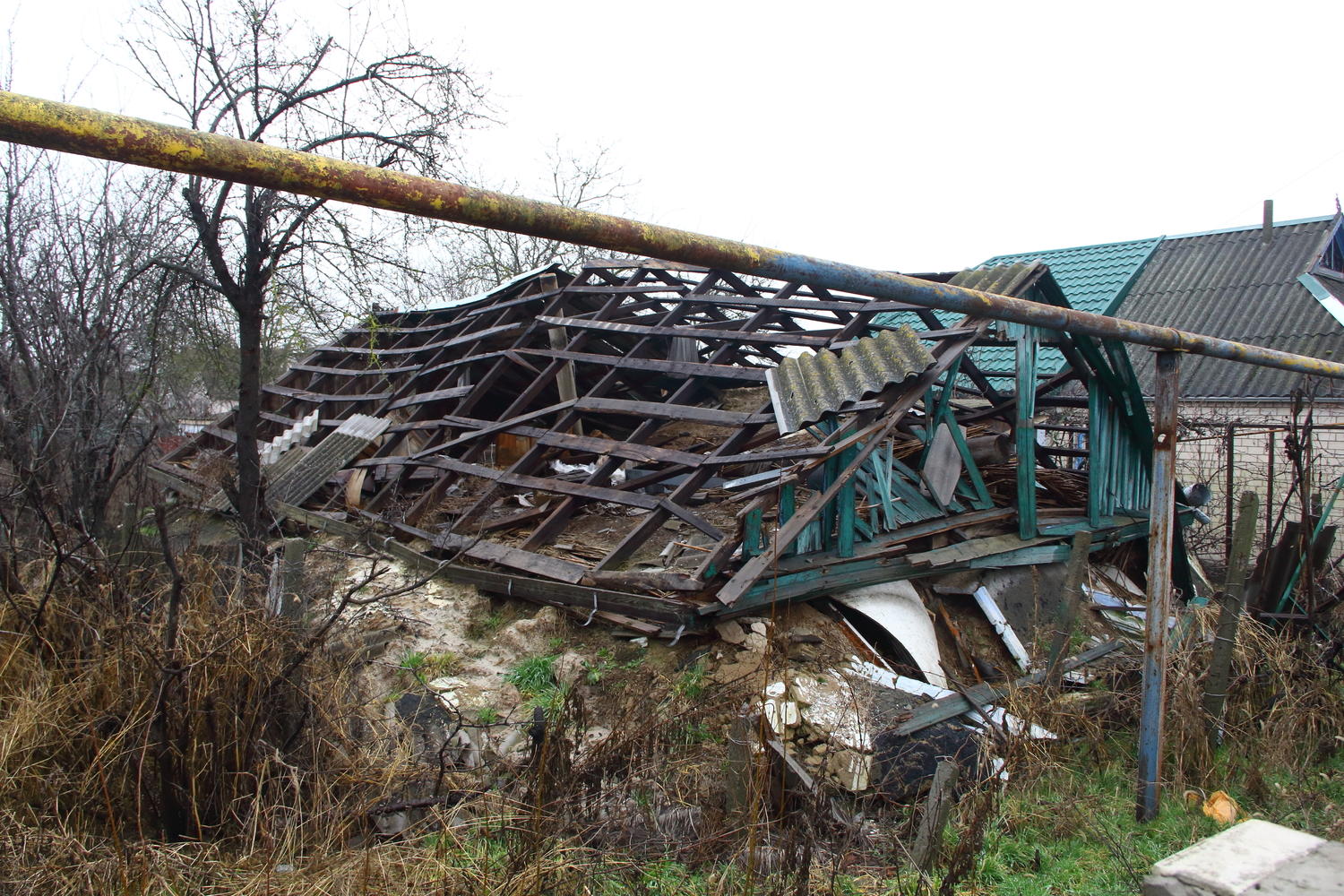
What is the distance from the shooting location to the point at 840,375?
6367mm

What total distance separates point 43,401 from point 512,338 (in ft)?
18.8

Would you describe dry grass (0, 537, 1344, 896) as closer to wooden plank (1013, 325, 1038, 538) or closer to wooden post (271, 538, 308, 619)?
wooden post (271, 538, 308, 619)

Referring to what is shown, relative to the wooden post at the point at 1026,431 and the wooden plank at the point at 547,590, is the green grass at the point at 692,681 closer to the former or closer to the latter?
the wooden plank at the point at 547,590

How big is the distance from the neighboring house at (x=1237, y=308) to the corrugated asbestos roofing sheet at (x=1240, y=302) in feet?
0.08

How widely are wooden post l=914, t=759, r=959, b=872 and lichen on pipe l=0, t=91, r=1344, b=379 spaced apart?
6.22 ft

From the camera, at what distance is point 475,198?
2025 millimetres

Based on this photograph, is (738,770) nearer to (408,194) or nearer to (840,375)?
(408,194)

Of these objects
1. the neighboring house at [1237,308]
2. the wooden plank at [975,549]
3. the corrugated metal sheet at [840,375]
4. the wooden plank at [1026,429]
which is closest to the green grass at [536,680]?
the corrugated metal sheet at [840,375]

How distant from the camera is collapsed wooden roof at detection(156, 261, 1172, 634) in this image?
236 inches

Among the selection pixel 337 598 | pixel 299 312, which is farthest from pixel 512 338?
pixel 337 598

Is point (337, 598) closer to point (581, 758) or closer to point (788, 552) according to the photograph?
point (581, 758)

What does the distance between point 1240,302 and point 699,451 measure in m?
15.5

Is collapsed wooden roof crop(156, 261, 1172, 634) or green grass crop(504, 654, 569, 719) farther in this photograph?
collapsed wooden roof crop(156, 261, 1172, 634)

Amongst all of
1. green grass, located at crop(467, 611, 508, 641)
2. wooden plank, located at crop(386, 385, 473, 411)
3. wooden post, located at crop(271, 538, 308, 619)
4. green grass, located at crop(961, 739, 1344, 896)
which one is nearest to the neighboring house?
wooden plank, located at crop(386, 385, 473, 411)
